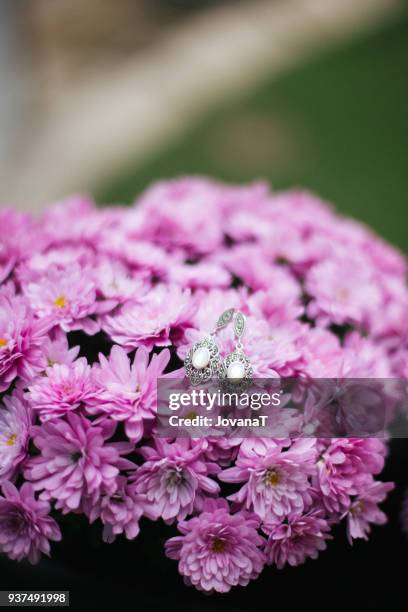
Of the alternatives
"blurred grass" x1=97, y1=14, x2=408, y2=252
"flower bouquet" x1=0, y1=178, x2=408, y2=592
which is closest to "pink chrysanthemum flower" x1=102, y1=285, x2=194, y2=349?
"flower bouquet" x1=0, y1=178, x2=408, y2=592

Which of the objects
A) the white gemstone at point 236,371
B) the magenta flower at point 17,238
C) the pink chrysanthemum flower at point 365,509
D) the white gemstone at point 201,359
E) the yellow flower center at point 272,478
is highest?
the magenta flower at point 17,238

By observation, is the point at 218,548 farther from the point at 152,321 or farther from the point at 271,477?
the point at 152,321

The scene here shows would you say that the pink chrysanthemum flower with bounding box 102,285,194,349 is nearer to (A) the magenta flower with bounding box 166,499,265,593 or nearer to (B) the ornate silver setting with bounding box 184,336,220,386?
(B) the ornate silver setting with bounding box 184,336,220,386

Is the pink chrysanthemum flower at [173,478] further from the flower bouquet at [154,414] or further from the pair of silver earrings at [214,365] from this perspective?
the pair of silver earrings at [214,365]

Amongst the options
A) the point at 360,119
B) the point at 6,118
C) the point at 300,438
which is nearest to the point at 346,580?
the point at 300,438

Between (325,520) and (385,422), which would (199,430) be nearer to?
(325,520)

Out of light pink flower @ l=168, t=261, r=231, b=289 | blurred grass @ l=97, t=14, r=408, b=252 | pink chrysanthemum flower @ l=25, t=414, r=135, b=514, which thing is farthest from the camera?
blurred grass @ l=97, t=14, r=408, b=252

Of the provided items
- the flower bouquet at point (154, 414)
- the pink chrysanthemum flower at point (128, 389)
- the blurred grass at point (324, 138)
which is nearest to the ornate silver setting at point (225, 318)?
the flower bouquet at point (154, 414)
